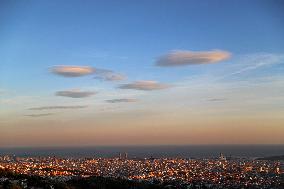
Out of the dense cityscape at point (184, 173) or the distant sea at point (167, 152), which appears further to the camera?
the distant sea at point (167, 152)

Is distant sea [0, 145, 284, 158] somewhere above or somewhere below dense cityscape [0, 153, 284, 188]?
above

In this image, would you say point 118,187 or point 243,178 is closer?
point 118,187

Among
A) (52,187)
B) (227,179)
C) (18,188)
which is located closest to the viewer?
(18,188)

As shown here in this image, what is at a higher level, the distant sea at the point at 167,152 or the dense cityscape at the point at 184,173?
the distant sea at the point at 167,152

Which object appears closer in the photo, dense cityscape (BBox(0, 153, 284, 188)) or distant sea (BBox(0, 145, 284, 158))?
dense cityscape (BBox(0, 153, 284, 188))

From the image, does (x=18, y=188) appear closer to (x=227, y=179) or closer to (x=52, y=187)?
(x=52, y=187)

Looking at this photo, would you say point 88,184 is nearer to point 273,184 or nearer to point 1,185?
point 1,185

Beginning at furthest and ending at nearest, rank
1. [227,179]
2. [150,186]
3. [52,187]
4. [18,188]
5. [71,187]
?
[227,179] → [150,186] → [71,187] → [52,187] → [18,188]

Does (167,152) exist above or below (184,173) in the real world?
above

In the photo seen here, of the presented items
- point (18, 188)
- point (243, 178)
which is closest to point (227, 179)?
point (243, 178)

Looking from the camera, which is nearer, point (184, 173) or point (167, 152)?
point (184, 173)
